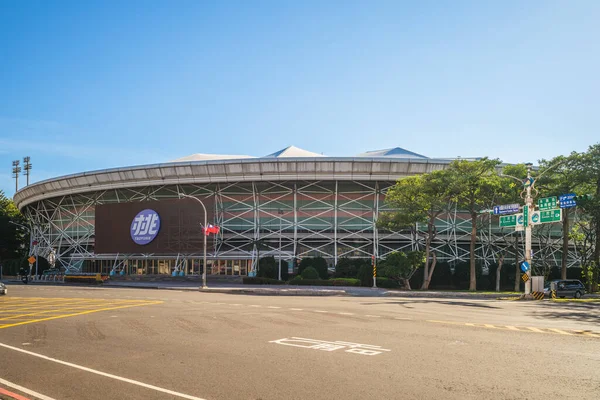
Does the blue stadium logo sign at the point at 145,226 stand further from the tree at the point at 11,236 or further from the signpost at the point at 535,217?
the signpost at the point at 535,217

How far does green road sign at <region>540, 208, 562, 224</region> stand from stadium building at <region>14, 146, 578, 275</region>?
17441mm

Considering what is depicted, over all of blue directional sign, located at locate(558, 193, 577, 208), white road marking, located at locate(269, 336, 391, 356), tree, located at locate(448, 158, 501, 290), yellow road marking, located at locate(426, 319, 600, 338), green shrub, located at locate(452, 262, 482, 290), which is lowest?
green shrub, located at locate(452, 262, 482, 290)

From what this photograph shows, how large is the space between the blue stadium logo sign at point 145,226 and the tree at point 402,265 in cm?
2786

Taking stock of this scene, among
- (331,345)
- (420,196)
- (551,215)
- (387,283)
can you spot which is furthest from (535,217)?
(331,345)

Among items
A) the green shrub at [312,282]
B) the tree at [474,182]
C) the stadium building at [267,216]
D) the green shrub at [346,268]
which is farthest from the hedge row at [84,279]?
the tree at [474,182]

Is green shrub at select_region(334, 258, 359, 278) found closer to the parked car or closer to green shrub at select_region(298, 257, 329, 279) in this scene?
green shrub at select_region(298, 257, 329, 279)

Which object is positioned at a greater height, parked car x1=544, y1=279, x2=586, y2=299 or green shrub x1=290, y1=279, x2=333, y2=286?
parked car x1=544, y1=279, x2=586, y2=299

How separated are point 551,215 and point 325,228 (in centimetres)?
2747

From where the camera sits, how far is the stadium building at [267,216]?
54.4 metres

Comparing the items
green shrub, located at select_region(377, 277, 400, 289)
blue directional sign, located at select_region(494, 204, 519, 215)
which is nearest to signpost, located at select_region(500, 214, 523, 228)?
blue directional sign, located at select_region(494, 204, 519, 215)

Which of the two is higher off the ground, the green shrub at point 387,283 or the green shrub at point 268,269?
the green shrub at point 268,269

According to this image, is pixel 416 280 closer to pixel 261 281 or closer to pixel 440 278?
pixel 440 278

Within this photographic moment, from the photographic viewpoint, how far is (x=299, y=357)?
10641 millimetres

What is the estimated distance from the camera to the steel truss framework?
181 ft
